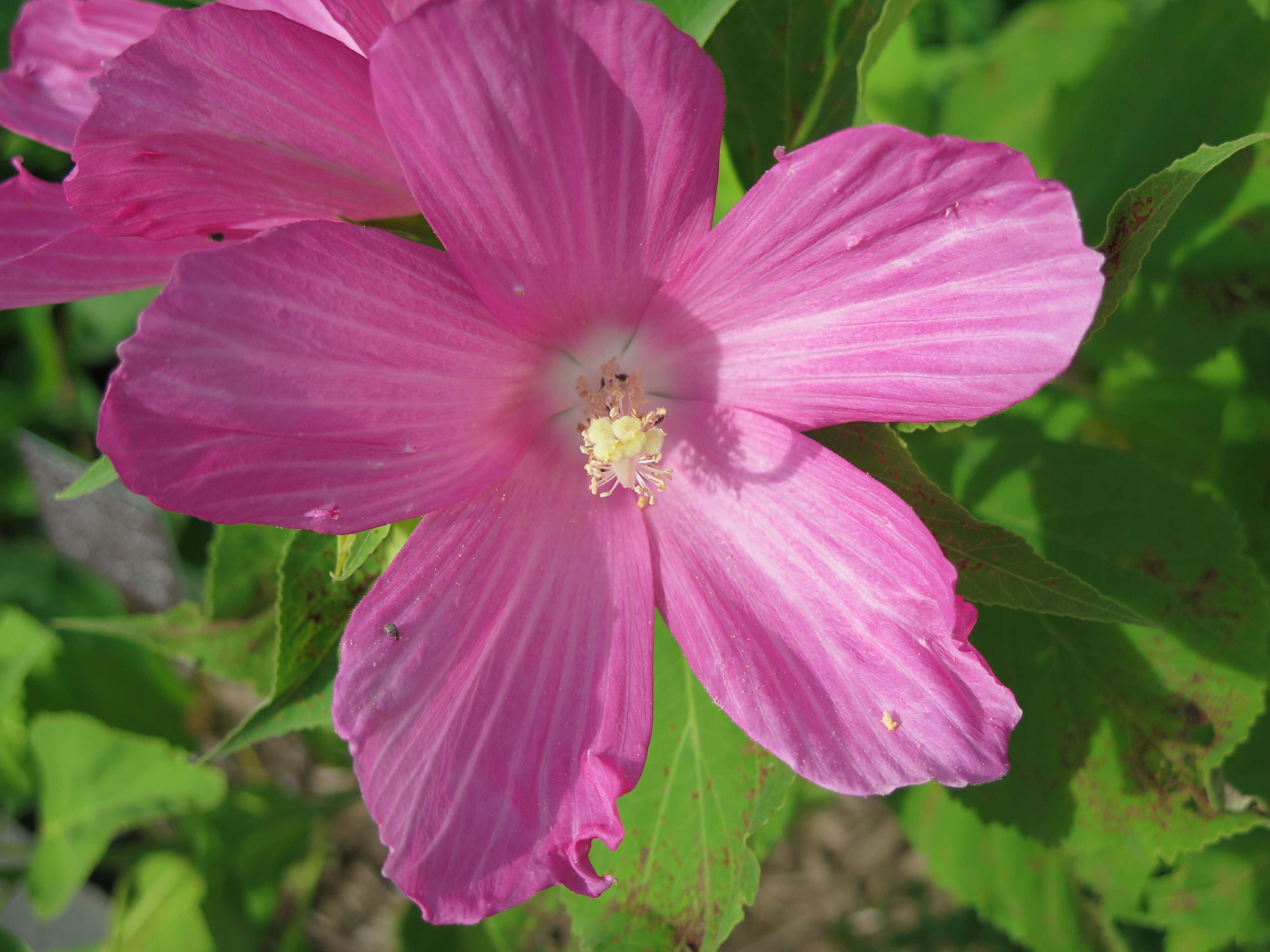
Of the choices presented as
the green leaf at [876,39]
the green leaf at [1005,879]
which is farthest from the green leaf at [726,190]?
the green leaf at [1005,879]

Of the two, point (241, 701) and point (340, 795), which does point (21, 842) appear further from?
point (340, 795)

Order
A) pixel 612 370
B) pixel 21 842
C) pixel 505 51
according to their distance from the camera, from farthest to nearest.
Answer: pixel 21 842 → pixel 612 370 → pixel 505 51

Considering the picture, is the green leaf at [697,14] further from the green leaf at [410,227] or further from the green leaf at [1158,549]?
the green leaf at [1158,549]

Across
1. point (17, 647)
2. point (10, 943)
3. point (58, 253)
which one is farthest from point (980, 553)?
point (10, 943)

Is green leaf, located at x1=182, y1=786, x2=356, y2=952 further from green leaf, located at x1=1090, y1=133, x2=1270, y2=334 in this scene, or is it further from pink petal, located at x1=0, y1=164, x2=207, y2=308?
green leaf, located at x1=1090, y1=133, x2=1270, y2=334

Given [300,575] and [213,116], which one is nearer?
[213,116]

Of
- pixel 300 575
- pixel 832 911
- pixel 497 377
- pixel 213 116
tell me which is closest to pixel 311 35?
pixel 213 116

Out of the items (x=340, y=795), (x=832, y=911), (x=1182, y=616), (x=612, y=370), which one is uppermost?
(x=612, y=370)

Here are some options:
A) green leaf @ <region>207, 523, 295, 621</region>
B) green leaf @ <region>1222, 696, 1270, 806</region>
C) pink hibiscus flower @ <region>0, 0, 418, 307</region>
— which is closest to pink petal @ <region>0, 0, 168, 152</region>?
pink hibiscus flower @ <region>0, 0, 418, 307</region>
